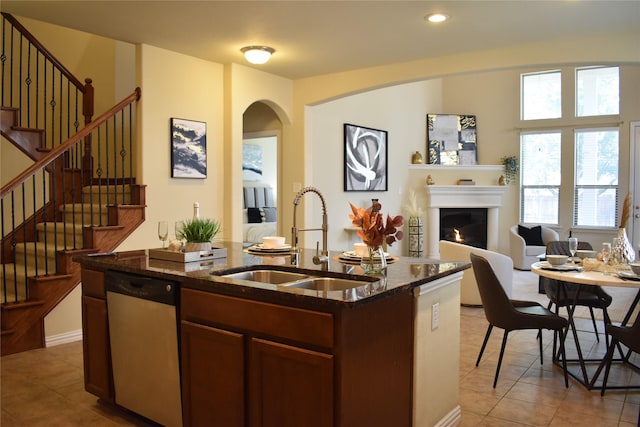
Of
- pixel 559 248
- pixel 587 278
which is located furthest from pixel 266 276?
pixel 559 248

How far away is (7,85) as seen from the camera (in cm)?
555

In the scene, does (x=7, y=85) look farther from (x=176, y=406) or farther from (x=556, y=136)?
(x=556, y=136)

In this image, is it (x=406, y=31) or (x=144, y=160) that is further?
(x=144, y=160)

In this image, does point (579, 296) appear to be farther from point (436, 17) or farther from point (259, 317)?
point (259, 317)

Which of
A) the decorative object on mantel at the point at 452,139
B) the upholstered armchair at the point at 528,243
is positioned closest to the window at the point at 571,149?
the upholstered armchair at the point at 528,243

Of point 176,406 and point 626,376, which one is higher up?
point 176,406

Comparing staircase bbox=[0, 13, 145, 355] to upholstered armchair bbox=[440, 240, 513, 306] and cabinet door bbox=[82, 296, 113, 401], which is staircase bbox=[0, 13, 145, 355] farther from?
upholstered armchair bbox=[440, 240, 513, 306]

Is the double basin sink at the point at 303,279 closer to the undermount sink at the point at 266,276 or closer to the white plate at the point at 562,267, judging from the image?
the undermount sink at the point at 266,276

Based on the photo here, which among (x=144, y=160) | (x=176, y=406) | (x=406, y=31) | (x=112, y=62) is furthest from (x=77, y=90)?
(x=176, y=406)

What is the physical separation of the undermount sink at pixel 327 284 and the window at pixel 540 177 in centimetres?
776

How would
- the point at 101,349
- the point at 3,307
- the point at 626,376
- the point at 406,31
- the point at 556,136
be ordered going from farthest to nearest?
the point at 556,136 → the point at 406,31 → the point at 3,307 → the point at 626,376 → the point at 101,349

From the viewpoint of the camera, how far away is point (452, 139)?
31.0ft

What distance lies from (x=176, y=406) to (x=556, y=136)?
843 cm

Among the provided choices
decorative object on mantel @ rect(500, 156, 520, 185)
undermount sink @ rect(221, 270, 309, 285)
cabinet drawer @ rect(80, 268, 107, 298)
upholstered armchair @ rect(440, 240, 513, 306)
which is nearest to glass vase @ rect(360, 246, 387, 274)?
undermount sink @ rect(221, 270, 309, 285)
